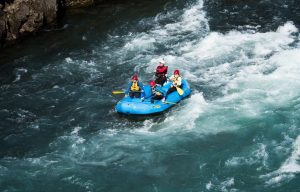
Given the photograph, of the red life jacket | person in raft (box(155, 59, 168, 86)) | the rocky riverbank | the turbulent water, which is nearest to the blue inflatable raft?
the turbulent water

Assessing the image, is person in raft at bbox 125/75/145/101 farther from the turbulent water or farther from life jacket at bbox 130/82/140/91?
the turbulent water

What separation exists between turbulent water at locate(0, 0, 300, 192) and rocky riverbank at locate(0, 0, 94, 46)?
0.60 metres

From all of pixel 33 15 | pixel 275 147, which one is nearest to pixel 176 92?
pixel 275 147

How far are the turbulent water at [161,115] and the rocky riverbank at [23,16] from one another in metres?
0.60

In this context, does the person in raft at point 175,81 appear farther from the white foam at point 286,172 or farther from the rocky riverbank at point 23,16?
the rocky riverbank at point 23,16

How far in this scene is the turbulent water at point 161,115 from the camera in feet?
50.2

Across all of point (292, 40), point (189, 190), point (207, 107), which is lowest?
point (189, 190)

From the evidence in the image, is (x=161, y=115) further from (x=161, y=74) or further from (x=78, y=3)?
(x=78, y=3)

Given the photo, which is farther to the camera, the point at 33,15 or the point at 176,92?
the point at 33,15

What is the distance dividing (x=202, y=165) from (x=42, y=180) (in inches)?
184

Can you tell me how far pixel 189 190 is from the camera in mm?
14672

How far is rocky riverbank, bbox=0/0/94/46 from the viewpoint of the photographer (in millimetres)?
22906

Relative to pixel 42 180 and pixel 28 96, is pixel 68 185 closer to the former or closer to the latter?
pixel 42 180

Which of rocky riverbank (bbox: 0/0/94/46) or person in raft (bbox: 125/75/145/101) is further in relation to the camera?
rocky riverbank (bbox: 0/0/94/46)
